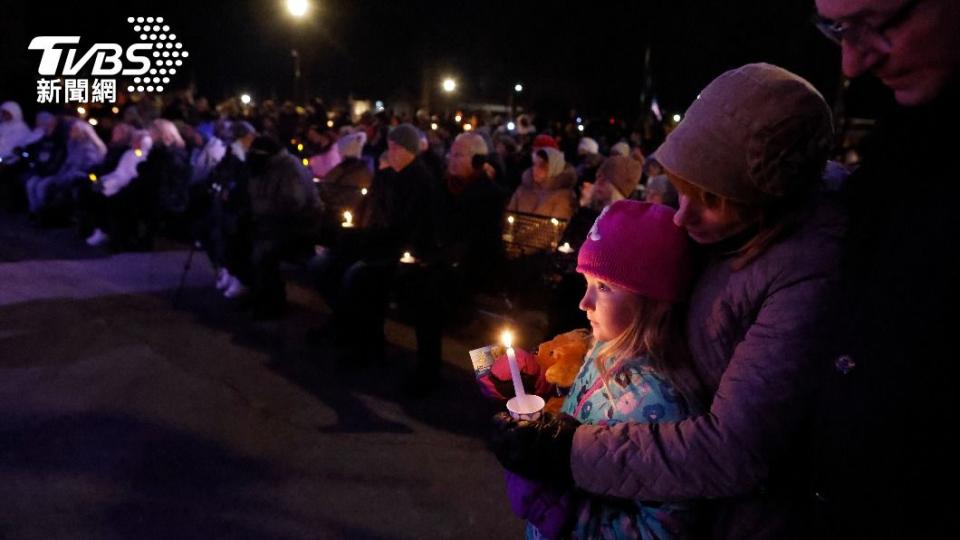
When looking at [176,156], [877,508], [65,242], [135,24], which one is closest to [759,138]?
[877,508]

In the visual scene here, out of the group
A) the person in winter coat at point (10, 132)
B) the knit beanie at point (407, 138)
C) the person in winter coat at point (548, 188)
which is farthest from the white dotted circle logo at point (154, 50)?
the knit beanie at point (407, 138)

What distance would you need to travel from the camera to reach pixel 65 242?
36.9 feet

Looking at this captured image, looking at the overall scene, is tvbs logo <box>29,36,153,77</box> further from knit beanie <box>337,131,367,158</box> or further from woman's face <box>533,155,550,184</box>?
woman's face <box>533,155,550,184</box>

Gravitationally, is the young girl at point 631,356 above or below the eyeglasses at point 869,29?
below

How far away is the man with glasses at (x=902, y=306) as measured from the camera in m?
1.27

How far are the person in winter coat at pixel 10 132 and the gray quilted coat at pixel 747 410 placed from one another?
1502cm

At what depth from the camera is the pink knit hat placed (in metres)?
1.87

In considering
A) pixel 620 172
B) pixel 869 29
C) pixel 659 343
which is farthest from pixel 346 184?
pixel 869 29

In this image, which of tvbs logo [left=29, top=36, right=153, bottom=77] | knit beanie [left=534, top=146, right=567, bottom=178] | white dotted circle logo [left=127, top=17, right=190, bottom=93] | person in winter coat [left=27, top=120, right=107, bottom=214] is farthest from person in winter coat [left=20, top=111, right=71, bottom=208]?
knit beanie [left=534, top=146, right=567, bottom=178]

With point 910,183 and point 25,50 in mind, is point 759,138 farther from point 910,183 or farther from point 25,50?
point 25,50

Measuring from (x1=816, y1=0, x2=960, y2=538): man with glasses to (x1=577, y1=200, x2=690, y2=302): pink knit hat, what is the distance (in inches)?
19.2

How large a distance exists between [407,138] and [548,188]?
2.14 meters

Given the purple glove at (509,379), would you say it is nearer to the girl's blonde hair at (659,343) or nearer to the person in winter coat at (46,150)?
the girl's blonde hair at (659,343)

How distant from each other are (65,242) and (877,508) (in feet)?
40.2
